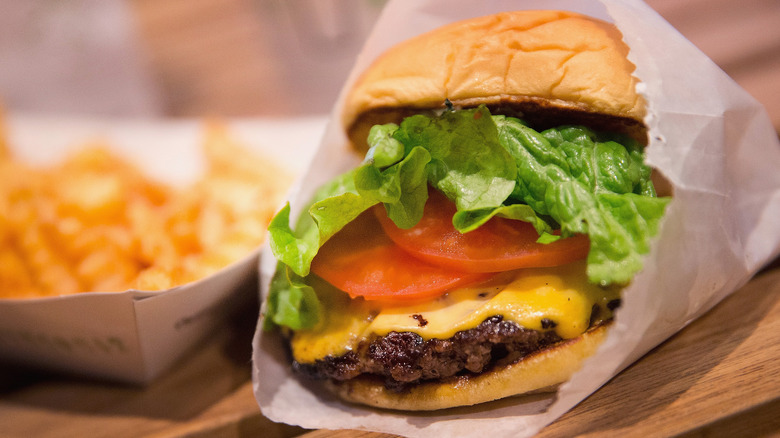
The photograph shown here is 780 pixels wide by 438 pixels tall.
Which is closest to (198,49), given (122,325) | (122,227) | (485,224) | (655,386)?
(122,227)

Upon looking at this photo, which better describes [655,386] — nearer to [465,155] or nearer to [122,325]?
[465,155]

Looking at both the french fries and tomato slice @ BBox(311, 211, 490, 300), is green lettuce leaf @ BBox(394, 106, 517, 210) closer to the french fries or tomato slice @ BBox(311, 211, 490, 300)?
tomato slice @ BBox(311, 211, 490, 300)

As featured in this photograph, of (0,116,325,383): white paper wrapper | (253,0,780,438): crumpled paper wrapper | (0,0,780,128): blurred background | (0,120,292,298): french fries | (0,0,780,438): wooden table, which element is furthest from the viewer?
(0,0,780,128): blurred background

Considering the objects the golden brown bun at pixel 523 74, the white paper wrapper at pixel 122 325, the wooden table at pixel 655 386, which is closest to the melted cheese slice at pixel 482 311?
the wooden table at pixel 655 386

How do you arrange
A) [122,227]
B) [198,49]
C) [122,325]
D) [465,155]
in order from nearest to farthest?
[465,155] → [122,325] → [122,227] → [198,49]

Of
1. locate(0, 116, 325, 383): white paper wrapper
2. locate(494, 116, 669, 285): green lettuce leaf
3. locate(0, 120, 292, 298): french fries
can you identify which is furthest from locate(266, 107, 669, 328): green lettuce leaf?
locate(0, 120, 292, 298): french fries

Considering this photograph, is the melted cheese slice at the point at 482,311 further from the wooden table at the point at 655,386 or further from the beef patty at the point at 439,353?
the wooden table at the point at 655,386
